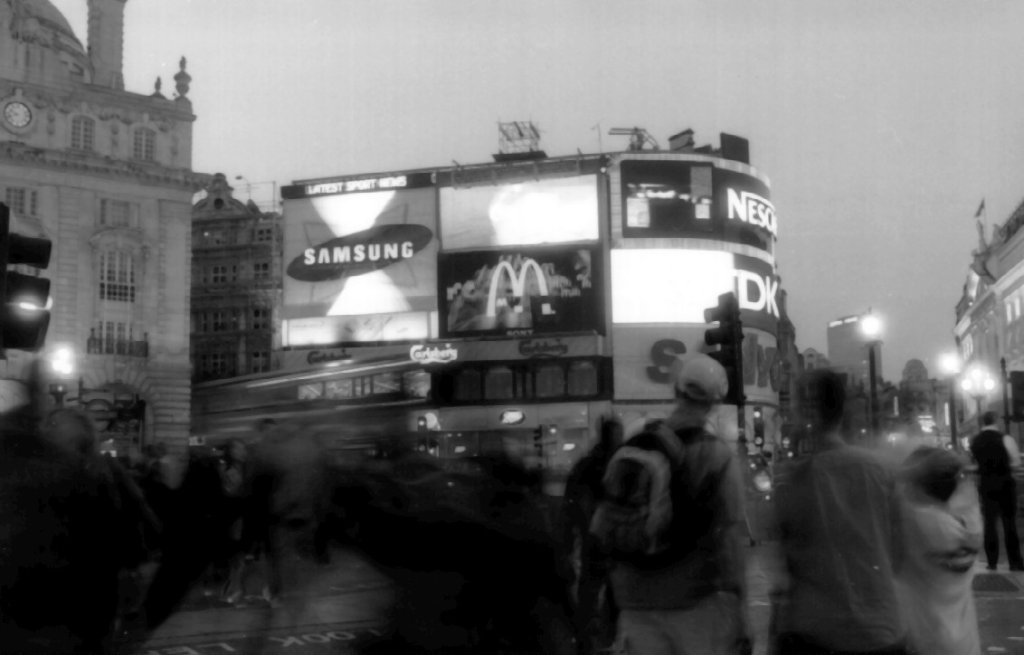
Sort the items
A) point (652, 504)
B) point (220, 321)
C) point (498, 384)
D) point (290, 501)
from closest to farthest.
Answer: point (652, 504), point (290, 501), point (498, 384), point (220, 321)

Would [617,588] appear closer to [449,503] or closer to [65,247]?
[449,503]

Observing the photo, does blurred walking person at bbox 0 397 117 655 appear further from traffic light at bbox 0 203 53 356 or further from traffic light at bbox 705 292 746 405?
traffic light at bbox 705 292 746 405

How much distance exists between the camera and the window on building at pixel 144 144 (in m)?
61.5

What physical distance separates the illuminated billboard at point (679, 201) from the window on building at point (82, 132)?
25.1 meters

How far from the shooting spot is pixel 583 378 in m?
56.1

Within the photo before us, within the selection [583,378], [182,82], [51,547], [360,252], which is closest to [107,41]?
[182,82]

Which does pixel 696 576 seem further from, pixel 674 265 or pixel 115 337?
pixel 115 337

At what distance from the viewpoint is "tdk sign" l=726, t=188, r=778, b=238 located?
5772cm

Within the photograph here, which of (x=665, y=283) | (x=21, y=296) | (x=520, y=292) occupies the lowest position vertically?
→ (x=21, y=296)

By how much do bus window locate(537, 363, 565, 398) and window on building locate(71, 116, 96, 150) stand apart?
23.9 m

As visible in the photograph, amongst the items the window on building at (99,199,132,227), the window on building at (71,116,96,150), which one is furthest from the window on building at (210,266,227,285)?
the window on building at (71,116,96,150)

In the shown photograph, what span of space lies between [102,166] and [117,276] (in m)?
5.19

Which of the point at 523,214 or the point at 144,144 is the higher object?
the point at 144,144

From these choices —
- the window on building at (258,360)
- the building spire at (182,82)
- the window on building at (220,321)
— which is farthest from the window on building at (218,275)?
the building spire at (182,82)
